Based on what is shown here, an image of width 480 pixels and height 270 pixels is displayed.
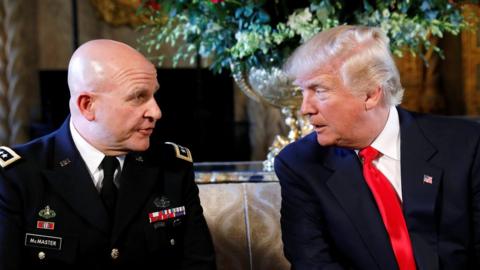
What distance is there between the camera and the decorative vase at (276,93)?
2688 millimetres

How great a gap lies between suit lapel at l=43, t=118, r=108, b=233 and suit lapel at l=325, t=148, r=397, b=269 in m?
0.66

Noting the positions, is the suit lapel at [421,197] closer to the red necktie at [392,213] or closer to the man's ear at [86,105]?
the red necktie at [392,213]

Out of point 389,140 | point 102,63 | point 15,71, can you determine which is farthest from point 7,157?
point 15,71

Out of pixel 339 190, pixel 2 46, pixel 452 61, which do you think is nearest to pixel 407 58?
pixel 452 61

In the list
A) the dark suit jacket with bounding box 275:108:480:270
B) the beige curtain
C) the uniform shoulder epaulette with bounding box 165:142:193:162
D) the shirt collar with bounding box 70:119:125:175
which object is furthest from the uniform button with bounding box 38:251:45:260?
the beige curtain

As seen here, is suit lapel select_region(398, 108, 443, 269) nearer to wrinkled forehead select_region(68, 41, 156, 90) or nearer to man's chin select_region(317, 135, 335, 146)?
man's chin select_region(317, 135, 335, 146)

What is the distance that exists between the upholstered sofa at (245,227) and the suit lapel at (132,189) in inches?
21.0

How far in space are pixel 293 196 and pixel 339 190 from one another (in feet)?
0.49

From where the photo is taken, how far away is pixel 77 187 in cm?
174

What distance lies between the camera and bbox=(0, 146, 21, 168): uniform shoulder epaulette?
1710mm

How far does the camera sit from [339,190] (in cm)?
185

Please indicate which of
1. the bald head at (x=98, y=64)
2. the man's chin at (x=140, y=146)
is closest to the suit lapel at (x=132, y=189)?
the man's chin at (x=140, y=146)

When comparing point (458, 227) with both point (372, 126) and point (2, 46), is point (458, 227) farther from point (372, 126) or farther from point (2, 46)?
point (2, 46)

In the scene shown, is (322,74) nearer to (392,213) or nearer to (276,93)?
(392,213)
